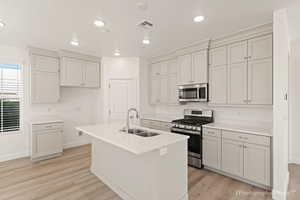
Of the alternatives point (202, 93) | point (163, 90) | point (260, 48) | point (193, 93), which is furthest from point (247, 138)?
point (163, 90)

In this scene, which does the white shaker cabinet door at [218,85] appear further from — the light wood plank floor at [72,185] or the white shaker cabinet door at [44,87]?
the white shaker cabinet door at [44,87]

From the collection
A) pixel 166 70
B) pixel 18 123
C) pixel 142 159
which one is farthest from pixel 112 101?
pixel 142 159

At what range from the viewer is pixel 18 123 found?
3.86 meters

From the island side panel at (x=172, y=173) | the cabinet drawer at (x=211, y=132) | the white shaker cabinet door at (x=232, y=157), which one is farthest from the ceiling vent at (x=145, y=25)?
the white shaker cabinet door at (x=232, y=157)

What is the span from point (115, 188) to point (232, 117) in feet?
8.96

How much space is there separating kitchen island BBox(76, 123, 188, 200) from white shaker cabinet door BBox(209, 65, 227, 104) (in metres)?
1.59

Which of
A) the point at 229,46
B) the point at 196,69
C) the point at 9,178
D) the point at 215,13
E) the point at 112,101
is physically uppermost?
the point at 215,13

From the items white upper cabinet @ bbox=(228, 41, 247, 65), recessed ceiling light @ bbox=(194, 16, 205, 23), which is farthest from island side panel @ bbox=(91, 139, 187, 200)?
white upper cabinet @ bbox=(228, 41, 247, 65)

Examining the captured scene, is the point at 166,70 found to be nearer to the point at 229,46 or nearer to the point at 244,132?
the point at 229,46

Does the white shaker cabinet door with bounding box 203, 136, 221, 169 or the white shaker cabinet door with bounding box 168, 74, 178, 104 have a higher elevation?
the white shaker cabinet door with bounding box 168, 74, 178, 104

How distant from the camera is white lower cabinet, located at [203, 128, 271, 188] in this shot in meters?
2.41

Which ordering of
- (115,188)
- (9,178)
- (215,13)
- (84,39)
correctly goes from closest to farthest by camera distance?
(215,13), (115,188), (9,178), (84,39)

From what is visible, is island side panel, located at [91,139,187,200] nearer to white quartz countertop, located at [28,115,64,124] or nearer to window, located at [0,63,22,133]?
white quartz countertop, located at [28,115,64,124]

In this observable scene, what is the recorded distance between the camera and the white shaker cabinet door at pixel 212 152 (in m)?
2.93
